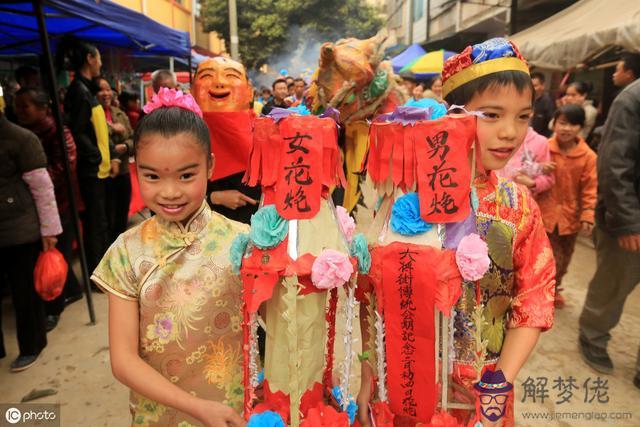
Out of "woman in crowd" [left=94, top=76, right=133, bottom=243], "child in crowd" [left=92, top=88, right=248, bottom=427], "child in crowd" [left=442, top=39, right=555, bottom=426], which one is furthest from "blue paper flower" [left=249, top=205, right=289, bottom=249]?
"woman in crowd" [left=94, top=76, right=133, bottom=243]

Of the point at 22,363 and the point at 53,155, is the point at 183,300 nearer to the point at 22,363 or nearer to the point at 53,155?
the point at 22,363

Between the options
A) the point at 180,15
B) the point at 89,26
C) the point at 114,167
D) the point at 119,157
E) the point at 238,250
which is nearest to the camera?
the point at 238,250

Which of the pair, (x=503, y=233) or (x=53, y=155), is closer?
(x=503, y=233)

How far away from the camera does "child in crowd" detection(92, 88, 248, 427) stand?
3.51 feet

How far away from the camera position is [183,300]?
118 cm

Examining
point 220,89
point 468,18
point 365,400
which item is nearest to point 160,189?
→ point 365,400

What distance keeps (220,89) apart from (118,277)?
3.52 ft

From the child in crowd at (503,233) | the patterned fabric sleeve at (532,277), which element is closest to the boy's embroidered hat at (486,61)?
the child in crowd at (503,233)

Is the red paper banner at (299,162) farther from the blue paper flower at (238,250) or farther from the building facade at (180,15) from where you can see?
the building facade at (180,15)

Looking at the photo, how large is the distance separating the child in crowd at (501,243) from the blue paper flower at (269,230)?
42 cm

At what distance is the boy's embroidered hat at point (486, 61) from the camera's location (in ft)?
3.79

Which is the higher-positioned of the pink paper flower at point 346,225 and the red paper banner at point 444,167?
the red paper banner at point 444,167

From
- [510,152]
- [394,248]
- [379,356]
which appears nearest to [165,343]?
[379,356]

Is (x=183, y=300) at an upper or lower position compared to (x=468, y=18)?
lower
